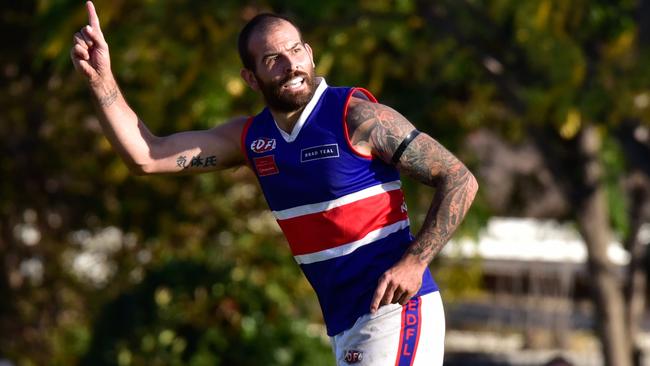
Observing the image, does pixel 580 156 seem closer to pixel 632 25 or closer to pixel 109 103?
pixel 632 25

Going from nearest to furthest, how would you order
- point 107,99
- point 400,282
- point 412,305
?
point 400,282
point 412,305
point 107,99

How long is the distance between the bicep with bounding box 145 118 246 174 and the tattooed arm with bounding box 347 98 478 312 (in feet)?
2.17

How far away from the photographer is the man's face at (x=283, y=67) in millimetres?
4559

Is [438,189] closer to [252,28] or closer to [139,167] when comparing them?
A: [252,28]

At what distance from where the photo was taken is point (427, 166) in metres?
4.49

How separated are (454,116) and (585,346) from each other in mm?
8650

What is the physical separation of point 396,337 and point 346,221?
1.44 ft

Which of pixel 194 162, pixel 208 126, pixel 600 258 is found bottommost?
pixel 600 258

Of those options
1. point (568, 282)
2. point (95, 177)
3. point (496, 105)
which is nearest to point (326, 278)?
→ point (496, 105)

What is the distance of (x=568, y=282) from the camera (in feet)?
66.3

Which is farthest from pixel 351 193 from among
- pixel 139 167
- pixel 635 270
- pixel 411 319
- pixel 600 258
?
pixel 635 270

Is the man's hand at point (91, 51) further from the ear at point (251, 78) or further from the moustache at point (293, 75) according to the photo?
the moustache at point (293, 75)

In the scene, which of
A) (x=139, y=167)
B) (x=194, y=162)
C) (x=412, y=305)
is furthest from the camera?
(x=194, y=162)

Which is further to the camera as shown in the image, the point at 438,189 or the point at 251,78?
the point at 251,78
